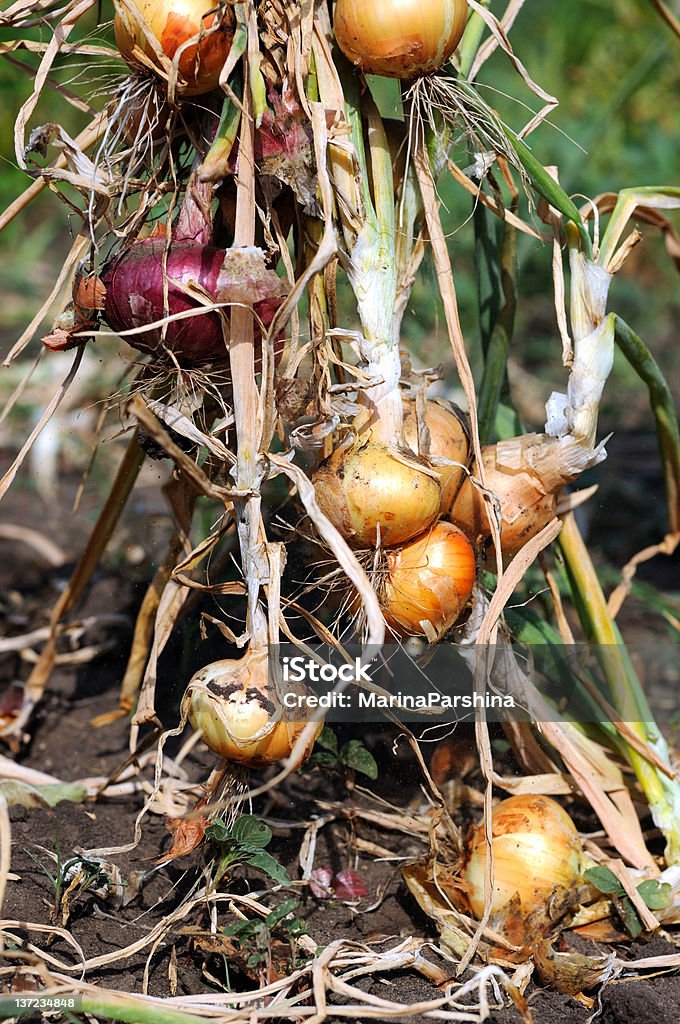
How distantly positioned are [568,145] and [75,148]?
217 cm

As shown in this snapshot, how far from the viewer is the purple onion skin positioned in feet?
3.06

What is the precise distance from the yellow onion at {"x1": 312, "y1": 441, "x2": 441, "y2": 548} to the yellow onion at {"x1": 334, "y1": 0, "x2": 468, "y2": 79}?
1.25 ft

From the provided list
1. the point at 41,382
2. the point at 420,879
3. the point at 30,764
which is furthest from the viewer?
the point at 41,382

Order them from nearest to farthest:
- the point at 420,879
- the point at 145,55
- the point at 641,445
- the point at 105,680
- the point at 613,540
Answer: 1. the point at 145,55
2. the point at 420,879
3. the point at 105,680
4. the point at 613,540
5. the point at 641,445

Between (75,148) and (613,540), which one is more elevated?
(75,148)

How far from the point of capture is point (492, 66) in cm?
316

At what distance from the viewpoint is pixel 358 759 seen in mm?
1107

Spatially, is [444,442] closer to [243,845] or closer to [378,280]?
[378,280]

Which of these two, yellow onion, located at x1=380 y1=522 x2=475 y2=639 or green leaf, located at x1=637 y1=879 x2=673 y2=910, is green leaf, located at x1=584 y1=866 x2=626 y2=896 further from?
yellow onion, located at x1=380 y1=522 x2=475 y2=639

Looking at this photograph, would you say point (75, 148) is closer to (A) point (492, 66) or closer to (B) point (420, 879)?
(B) point (420, 879)

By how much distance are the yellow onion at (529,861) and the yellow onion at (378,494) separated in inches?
13.7

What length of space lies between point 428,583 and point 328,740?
0.28m

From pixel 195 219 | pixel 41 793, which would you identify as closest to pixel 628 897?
pixel 41 793

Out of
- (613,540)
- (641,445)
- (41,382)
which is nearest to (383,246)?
(613,540)
